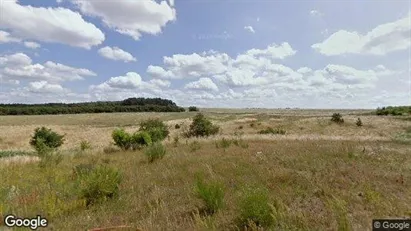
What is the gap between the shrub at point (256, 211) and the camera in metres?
5.42

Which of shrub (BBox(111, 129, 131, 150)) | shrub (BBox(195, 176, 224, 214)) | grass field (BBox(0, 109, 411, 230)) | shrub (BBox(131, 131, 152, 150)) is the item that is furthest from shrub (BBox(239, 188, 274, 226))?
shrub (BBox(111, 129, 131, 150))

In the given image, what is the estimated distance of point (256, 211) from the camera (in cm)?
544

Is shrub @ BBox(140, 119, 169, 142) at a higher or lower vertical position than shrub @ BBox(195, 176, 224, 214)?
lower

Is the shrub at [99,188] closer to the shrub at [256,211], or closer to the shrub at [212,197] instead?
the shrub at [212,197]

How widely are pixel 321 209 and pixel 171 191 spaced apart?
12.4 feet

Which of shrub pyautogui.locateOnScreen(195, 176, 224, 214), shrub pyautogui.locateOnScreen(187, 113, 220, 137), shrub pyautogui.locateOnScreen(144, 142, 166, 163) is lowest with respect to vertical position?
shrub pyautogui.locateOnScreen(187, 113, 220, 137)

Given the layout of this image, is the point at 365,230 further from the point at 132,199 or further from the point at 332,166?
the point at 332,166

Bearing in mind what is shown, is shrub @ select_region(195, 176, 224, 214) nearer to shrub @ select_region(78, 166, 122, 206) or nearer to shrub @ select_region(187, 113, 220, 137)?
shrub @ select_region(78, 166, 122, 206)
